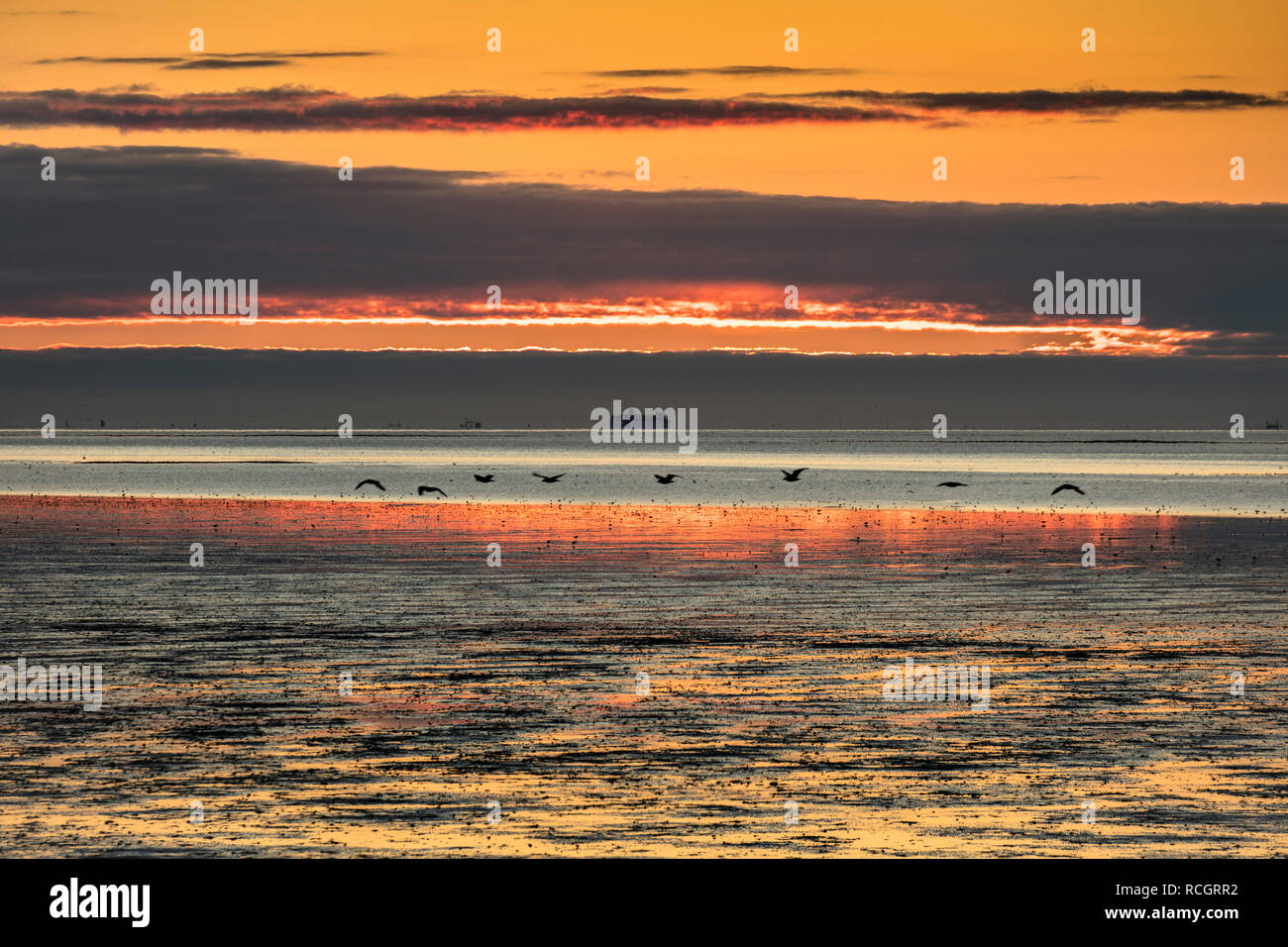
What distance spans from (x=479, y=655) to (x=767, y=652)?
18.3ft

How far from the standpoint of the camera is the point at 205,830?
613 inches

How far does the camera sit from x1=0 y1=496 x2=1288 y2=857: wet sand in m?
15.9

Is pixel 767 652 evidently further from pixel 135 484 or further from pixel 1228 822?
pixel 135 484

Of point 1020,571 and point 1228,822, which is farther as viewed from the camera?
point 1020,571

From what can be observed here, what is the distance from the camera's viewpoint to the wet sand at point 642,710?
1589 cm

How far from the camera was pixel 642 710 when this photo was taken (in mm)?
22703
